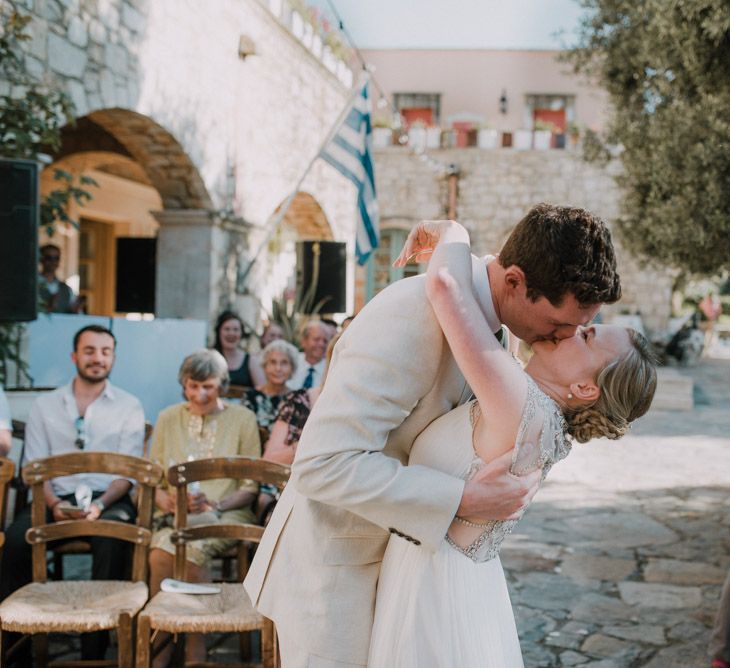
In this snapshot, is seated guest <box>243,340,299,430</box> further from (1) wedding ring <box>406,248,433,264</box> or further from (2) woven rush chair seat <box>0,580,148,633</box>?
(1) wedding ring <box>406,248,433,264</box>

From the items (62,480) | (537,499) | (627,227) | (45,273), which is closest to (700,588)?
(537,499)

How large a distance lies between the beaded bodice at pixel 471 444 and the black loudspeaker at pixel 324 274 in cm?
852

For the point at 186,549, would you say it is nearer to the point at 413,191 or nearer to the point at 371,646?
the point at 371,646

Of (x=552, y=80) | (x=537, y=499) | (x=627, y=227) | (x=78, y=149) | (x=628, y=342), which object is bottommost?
(x=537, y=499)

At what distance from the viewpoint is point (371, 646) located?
1.56 meters

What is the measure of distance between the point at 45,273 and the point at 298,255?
3630mm

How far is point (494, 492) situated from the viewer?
145 cm

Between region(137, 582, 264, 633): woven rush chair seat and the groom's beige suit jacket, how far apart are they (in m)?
1.33

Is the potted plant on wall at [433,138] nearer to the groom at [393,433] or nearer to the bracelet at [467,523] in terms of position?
the groom at [393,433]

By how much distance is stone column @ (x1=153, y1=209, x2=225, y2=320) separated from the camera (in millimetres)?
8562

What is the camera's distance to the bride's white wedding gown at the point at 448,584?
1508 millimetres

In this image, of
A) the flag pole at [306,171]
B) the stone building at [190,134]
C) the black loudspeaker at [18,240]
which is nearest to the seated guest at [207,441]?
the black loudspeaker at [18,240]

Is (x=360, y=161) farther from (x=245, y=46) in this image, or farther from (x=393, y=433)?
(x=393, y=433)

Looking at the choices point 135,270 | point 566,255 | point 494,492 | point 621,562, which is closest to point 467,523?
point 494,492
